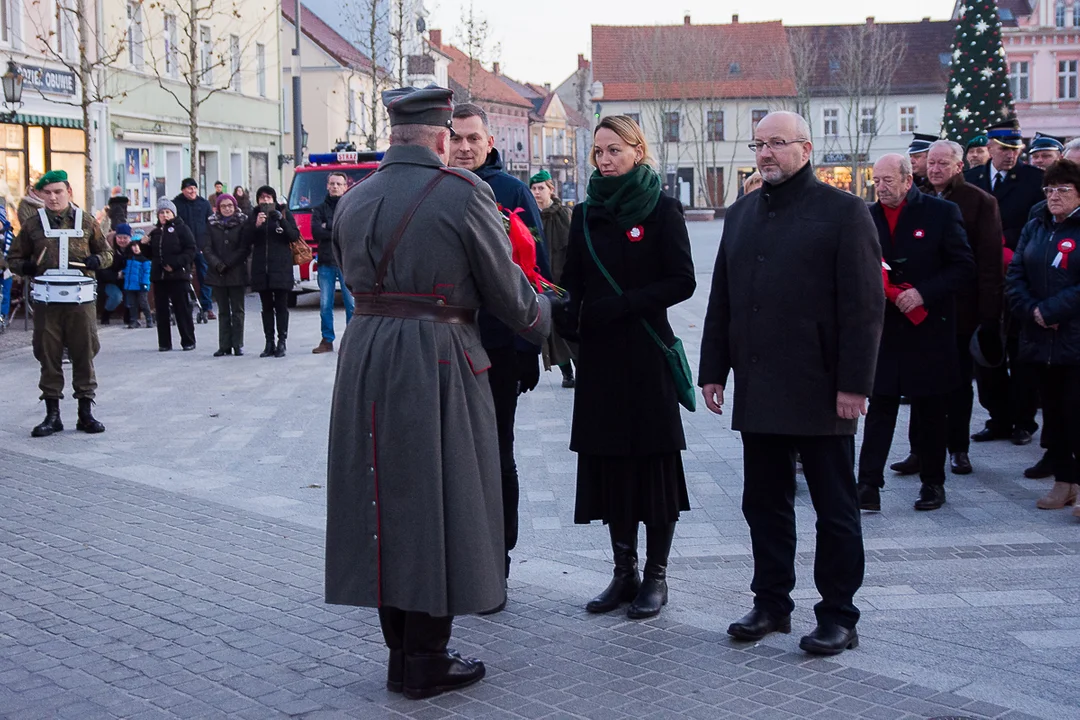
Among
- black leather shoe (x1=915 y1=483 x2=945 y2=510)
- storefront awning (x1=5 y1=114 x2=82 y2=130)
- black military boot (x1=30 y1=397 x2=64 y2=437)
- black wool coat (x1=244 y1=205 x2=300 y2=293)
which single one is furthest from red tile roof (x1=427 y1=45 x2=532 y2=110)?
black leather shoe (x1=915 y1=483 x2=945 y2=510)

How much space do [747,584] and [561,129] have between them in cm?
11166

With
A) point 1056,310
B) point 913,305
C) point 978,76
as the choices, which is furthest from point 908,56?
point 913,305

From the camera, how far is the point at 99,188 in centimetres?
2944

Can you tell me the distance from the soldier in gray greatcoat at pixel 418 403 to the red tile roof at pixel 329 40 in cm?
4911

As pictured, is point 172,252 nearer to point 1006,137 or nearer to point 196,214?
point 196,214

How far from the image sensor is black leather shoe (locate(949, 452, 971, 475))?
352 inches

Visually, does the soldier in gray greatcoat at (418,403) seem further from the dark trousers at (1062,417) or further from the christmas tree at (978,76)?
the christmas tree at (978,76)

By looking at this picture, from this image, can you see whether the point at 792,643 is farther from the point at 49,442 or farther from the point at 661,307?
the point at 49,442

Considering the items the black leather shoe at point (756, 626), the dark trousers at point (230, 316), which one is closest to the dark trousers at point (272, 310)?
the dark trousers at point (230, 316)

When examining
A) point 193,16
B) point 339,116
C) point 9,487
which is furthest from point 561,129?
point 9,487

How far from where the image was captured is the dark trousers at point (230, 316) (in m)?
16.3

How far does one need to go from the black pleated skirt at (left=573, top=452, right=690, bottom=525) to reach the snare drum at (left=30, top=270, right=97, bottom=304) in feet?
20.6

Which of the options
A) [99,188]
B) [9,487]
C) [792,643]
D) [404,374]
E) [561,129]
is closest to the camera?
[404,374]

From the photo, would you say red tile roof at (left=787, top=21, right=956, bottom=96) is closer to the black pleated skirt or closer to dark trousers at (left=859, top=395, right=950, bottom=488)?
dark trousers at (left=859, top=395, right=950, bottom=488)
